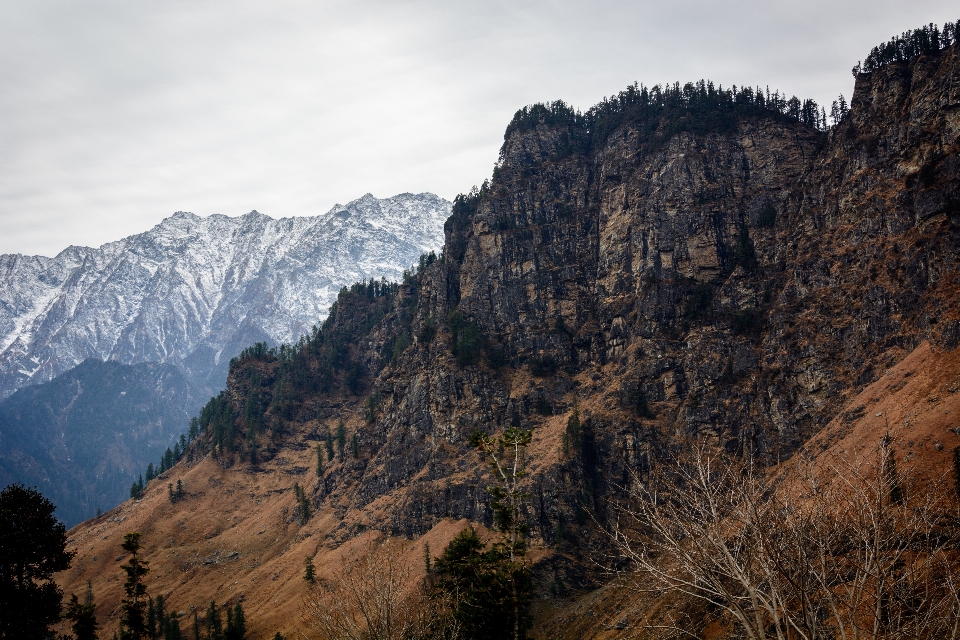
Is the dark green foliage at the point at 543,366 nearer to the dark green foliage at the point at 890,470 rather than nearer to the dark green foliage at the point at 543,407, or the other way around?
the dark green foliage at the point at 543,407

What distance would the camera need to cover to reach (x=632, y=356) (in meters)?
122

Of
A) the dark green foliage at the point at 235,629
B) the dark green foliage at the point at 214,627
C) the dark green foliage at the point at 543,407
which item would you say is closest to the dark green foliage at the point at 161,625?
the dark green foliage at the point at 214,627

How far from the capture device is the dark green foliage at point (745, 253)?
118 meters

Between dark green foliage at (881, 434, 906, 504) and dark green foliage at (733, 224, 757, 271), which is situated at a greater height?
dark green foliage at (733, 224, 757, 271)

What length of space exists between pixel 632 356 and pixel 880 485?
109 metres

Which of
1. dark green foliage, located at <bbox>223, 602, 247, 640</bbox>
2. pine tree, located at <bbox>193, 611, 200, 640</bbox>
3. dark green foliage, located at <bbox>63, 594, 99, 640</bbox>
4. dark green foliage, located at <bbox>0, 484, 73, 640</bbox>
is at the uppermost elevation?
dark green foliage, located at <bbox>0, 484, 73, 640</bbox>

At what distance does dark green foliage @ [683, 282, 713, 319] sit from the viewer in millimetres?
119312

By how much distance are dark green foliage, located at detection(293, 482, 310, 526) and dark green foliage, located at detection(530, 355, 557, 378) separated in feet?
211

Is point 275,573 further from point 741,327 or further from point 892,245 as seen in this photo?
point 892,245

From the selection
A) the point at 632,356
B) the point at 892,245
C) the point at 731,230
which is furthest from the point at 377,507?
the point at 892,245

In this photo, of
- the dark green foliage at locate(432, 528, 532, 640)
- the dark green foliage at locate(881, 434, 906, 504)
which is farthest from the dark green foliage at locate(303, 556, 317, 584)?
the dark green foliage at locate(881, 434, 906, 504)

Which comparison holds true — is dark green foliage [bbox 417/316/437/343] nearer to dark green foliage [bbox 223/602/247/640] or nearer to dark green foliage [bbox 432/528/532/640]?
dark green foliage [bbox 223/602/247/640]

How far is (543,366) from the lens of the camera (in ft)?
449

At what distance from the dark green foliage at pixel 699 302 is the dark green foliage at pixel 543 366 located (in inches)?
1229
